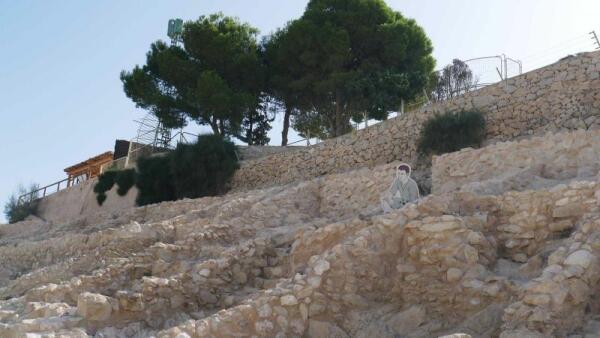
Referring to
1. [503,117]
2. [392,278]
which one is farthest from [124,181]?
[392,278]

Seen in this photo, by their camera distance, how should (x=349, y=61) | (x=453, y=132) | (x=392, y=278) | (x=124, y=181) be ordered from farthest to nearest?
(x=124, y=181) < (x=349, y=61) < (x=453, y=132) < (x=392, y=278)

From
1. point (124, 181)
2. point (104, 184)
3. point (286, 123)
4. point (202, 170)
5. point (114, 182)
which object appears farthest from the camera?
point (286, 123)

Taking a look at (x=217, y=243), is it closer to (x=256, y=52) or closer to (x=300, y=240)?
(x=300, y=240)

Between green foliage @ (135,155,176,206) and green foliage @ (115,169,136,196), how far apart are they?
90.4 inches

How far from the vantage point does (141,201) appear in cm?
2261

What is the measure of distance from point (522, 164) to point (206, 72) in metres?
17.6

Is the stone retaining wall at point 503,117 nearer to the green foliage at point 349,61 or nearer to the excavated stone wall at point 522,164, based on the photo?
the excavated stone wall at point 522,164

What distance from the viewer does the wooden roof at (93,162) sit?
118 ft

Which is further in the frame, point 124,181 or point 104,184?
point 104,184

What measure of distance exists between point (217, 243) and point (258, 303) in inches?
150

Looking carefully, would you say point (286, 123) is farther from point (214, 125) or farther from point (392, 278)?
point (392, 278)

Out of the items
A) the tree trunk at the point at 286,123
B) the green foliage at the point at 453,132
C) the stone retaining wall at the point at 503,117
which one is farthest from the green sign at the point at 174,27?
the green foliage at the point at 453,132

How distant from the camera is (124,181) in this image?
86.1ft

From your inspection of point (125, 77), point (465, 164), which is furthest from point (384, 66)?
point (465, 164)
